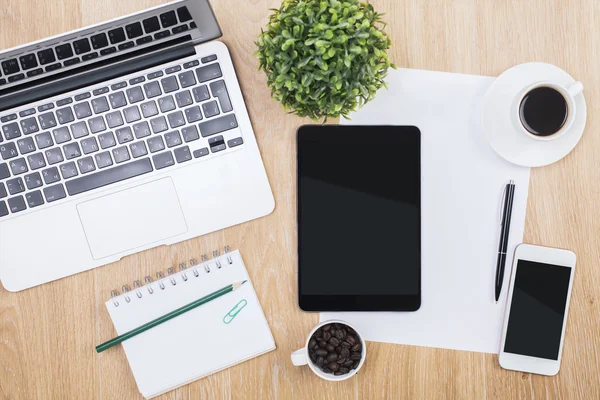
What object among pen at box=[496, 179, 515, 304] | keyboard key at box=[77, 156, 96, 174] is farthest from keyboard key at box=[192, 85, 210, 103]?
pen at box=[496, 179, 515, 304]

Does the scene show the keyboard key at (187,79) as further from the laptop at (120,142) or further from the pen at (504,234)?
the pen at (504,234)

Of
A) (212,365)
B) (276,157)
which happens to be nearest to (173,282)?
(212,365)

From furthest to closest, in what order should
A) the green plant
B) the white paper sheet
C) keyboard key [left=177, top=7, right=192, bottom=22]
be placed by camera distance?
the white paper sheet < keyboard key [left=177, top=7, right=192, bottom=22] < the green plant

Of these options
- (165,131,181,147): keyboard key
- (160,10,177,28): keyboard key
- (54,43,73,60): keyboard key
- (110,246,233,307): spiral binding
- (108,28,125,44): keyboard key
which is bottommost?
(110,246,233,307): spiral binding

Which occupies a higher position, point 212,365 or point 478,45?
point 478,45

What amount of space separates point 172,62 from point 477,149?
54 centimetres

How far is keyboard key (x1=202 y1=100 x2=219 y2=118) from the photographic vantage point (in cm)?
78

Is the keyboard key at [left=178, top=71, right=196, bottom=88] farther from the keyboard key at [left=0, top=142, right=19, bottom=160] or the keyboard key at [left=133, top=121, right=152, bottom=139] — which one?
the keyboard key at [left=0, top=142, right=19, bottom=160]

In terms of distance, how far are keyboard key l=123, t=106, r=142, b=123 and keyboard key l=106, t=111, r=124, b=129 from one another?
11 mm

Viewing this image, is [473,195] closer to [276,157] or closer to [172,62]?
[276,157]

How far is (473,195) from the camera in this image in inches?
32.4

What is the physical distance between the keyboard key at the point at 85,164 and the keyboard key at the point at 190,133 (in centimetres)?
16

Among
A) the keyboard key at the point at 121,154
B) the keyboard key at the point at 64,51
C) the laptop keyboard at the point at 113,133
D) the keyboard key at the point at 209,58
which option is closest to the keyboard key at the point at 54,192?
the laptop keyboard at the point at 113,133

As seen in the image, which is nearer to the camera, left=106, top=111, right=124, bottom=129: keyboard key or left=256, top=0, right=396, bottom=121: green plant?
left=256, top=0, right=396, bottom=121: green plant
